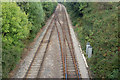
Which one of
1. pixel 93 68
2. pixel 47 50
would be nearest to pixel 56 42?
pixel 47 50

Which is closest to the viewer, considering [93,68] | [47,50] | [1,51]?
[1,51]

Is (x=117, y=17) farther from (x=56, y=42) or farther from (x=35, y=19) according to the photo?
(x=35, y=19)

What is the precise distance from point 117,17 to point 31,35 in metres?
11.2

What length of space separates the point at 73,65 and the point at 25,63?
4638mm

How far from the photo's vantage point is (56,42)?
1784cm

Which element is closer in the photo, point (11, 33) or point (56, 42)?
point (11, 33)

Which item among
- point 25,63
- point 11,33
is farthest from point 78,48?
point 11,33

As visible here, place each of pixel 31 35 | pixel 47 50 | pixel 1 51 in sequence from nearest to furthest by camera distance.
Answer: pixel 1 51 → pixel 47 50 → pixel 31 35

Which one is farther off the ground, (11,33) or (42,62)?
(11,33)

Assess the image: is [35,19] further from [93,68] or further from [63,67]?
[93,68]

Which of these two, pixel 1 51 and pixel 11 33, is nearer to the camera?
pixel 1 51

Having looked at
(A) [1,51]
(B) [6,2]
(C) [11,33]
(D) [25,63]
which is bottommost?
(D) [25,63]

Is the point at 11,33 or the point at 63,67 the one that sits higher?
the point at 11,33

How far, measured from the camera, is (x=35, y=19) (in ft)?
65.7
